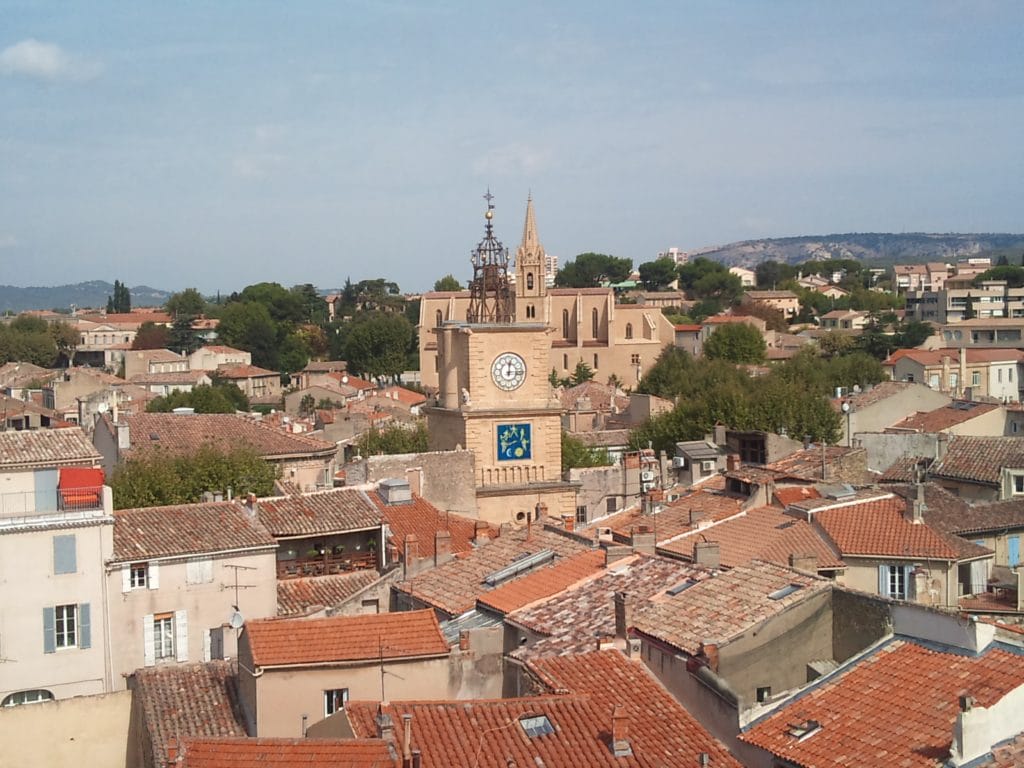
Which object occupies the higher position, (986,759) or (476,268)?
(476,268)

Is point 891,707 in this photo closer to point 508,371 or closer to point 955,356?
point 508,371

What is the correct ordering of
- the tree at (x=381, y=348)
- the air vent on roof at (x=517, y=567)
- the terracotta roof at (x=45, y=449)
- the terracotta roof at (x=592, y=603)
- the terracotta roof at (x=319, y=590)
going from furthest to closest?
the tree at (x=381, y=348), the terracotta roof at (x=45, y=449), the terracotta roof at (x=319, y=590), the air vent on roof at (x=517, y=567), the terracotta roof at (x=592, y=603)

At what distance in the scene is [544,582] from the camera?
2283cm

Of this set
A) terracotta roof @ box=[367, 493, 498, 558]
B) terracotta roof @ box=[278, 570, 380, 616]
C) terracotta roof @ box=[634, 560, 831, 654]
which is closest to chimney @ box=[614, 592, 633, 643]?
terracotta roof @ box=[634, 560, 831, 654]

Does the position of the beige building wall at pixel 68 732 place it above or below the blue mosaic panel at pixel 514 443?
below

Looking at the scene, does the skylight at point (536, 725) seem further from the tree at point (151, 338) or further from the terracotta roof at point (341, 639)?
the tree at point (151, 338)

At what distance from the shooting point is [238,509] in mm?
28828

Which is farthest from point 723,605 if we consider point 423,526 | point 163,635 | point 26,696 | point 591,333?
point 591,333

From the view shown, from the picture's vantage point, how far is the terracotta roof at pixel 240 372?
112m

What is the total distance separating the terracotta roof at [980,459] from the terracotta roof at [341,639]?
20.9 m

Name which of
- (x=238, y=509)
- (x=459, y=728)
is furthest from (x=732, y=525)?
(x=459, y=728)

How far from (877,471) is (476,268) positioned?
12.8 meters

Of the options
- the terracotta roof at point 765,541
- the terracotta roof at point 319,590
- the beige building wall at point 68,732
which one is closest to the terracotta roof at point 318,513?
the terracotta roof at point 319,590

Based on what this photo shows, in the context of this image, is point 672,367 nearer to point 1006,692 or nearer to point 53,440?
point 53,440
